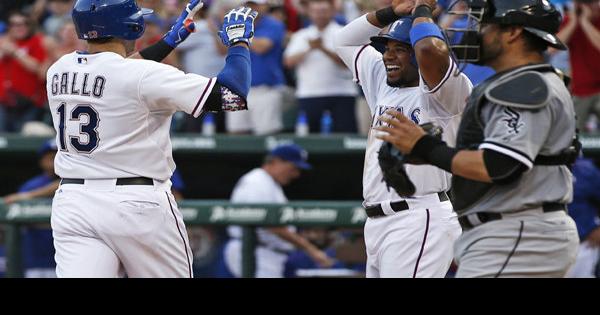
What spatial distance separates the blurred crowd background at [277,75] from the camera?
895 cm

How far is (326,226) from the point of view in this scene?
8.85 metres

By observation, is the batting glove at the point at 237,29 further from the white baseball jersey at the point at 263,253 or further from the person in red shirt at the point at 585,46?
the person in red shirt at the point at 585,46

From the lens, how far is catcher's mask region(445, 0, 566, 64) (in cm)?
399

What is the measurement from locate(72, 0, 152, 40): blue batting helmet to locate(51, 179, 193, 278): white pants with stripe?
70 centimetres

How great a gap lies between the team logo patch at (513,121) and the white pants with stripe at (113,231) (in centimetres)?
179

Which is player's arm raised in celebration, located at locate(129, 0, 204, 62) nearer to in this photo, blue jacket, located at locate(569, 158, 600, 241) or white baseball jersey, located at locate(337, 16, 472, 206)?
white baseball jersey, located at locate(337, 16, 472, 206)

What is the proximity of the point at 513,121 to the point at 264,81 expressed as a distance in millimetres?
6292

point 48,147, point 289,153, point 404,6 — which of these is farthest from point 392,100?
point 48,147

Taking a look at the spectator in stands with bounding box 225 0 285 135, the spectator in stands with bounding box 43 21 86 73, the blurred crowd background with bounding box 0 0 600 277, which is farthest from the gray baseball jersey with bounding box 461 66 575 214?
the spectator in stands with bounding box 43 21 86 73

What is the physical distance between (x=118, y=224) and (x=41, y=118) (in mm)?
6061

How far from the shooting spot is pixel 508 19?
3.99 m

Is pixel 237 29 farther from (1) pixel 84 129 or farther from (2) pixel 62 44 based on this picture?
(2) pixel 62 44
